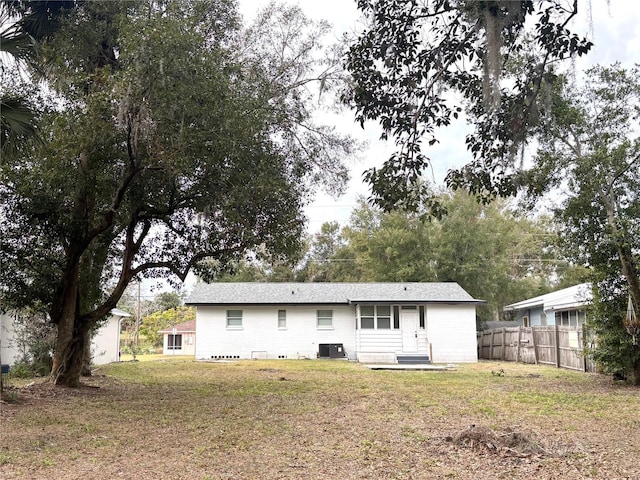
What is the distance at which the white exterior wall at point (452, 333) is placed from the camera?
23891 mm

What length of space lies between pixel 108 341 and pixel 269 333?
670cm

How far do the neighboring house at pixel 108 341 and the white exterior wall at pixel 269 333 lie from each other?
345 cm

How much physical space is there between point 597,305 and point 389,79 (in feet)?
34.2

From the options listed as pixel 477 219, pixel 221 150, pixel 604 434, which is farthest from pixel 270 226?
pixel 477 219

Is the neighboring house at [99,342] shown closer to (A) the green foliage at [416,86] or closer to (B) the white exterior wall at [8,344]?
(B) the white exterior wall at [8,344]

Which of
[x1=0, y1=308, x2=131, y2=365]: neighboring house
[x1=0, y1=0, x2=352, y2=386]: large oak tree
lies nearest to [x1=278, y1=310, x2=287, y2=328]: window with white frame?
[x1=0, y1=308, x2=131, y2=365]: neighboring house

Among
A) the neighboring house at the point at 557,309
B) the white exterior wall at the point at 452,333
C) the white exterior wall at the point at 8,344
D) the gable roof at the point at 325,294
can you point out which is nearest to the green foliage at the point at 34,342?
the white exterior wall at the point at 8,344

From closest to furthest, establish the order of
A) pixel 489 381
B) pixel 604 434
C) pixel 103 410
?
pixel 604 434, pixel 103 410, pixel 489 381

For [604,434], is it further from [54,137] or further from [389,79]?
[54,137]

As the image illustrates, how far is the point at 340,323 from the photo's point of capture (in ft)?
83.6

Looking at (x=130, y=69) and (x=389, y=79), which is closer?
(x=389, y=79)

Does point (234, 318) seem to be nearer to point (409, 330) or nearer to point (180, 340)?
point (409, 330)

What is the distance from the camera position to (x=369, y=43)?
5.72 metres

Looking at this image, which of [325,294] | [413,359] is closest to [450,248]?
[325,294]
